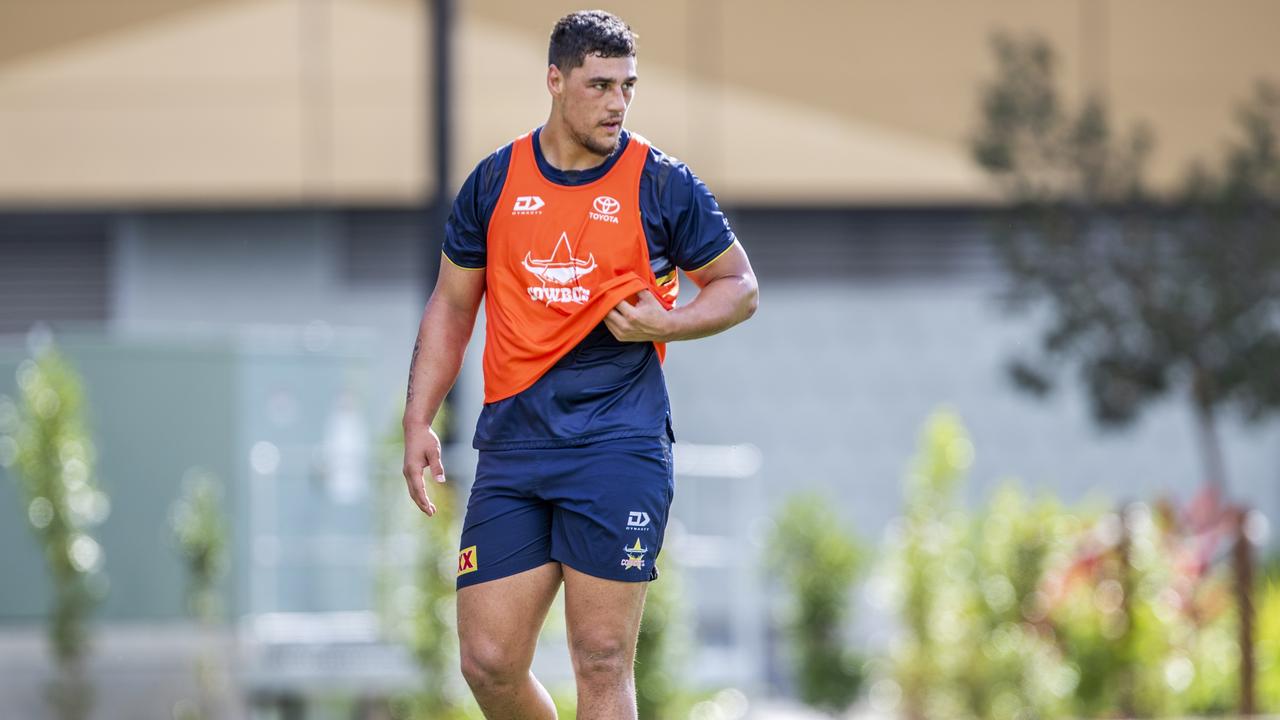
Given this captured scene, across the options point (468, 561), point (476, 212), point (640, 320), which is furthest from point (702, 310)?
point (468, 561)

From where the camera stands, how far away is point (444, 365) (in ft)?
16.1

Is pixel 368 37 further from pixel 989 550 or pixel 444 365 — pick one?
pixel 444 365

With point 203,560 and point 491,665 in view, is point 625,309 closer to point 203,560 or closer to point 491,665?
point 491,665

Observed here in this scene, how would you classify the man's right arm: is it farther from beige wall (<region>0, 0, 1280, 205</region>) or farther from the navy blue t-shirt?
beige wall (<region>0, 0, 1280, 205</region>)

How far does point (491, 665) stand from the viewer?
184 inches

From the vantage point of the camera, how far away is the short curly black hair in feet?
14.9

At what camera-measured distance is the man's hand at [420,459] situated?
4742 mm

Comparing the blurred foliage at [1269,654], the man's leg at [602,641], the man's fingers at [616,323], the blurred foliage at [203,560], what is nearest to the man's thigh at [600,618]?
the man's leg at [602,641]

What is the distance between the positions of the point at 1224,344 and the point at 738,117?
5.51 metres

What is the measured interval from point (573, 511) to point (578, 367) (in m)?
0.37

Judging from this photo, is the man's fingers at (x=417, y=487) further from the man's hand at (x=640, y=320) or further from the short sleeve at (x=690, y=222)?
the short sleeve at (x=690, y=222)

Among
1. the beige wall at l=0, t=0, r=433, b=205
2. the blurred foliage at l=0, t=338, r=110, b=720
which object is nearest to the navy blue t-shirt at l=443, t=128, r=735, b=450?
the blurred foliage at l=0, t=338, r=110, b=720

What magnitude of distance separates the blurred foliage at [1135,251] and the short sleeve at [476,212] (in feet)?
34.3

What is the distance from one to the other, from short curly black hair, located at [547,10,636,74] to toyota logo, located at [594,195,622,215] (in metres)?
0.34
